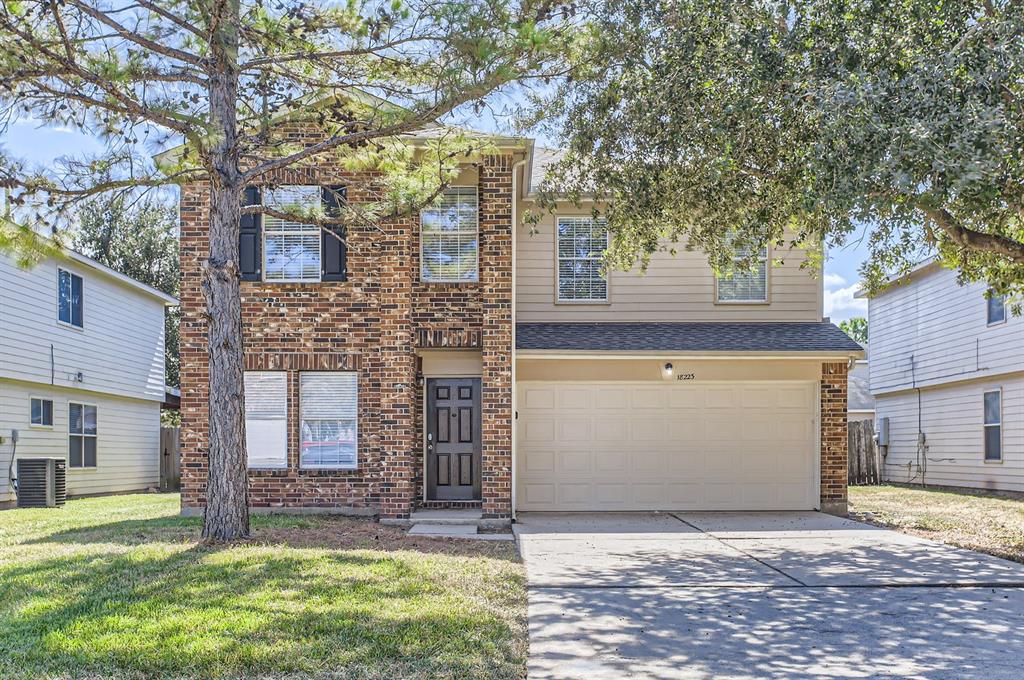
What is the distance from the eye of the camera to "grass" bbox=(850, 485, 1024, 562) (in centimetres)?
1156

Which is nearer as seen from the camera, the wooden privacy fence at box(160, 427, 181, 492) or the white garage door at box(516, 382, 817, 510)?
the white garage door at box(516, 382, 817, 510)

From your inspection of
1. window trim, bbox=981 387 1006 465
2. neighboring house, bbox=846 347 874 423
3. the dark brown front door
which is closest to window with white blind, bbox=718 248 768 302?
the dark brown front door

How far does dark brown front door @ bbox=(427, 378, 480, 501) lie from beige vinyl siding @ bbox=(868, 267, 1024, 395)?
392 inches

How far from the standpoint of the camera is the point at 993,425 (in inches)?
758

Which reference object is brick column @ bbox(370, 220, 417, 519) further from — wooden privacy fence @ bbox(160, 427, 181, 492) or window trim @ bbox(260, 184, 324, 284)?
wooden privacy fence @ bbox(160, 427, 181, 492)

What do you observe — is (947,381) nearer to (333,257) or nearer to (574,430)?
(574,430)

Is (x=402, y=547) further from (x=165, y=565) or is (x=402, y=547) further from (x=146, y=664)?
(x=146, y=664)

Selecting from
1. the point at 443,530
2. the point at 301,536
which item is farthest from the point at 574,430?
the point at 301,536

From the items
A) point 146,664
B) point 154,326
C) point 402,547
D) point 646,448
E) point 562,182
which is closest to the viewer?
point 146,664

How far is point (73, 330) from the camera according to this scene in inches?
758

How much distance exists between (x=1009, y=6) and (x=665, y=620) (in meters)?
6.07

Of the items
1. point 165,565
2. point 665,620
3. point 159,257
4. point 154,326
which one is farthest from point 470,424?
point 159,257

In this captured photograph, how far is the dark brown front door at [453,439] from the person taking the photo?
14.0m

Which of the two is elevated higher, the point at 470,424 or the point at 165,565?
the point at 470,424
